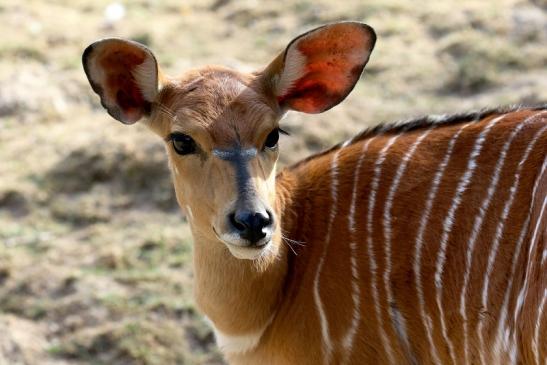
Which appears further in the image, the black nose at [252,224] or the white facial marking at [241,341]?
the white facial marking at [241,341]

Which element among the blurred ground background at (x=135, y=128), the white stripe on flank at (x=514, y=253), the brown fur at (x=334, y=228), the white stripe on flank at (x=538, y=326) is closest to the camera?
the white stripe on flank at (x=538, y=326)

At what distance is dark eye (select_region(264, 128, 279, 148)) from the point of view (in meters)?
4.01

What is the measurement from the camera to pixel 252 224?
365 cm

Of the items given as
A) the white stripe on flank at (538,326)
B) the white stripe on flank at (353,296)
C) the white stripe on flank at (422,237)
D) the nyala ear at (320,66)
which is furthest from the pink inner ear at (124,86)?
the white stripe on flank at (538,326)

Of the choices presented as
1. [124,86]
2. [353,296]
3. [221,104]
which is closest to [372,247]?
[353,296]

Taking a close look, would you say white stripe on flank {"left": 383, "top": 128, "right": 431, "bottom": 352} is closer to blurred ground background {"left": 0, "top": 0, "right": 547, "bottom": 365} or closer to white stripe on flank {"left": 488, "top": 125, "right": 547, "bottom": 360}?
white stripe on flank {"left": 488, "top": 125, "right": 547, "bottom": 360}

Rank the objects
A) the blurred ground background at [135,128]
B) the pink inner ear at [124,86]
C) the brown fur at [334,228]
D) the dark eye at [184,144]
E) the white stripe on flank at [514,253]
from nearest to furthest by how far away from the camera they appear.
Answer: the white stripe on flank at [514,253] → the brown fur at [334,228] → the dark eye at [184,144] → the pink inner ear at [124,86] → the blurred ground background at [135,128]

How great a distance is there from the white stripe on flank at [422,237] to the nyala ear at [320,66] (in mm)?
540

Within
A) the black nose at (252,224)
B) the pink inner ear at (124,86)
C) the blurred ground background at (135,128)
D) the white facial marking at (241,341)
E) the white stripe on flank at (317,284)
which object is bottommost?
the blurred ground background at (135,128)

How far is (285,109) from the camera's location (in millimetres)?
4328

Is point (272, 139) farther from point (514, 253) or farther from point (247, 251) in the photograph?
Result: point (514, 253)

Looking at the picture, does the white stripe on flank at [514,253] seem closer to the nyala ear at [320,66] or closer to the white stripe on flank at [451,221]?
the white stripe on flank at [451,221]

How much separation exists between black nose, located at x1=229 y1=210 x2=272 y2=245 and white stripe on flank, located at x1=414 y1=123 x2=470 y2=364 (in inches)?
23.0

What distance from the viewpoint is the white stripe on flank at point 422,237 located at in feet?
12.6
